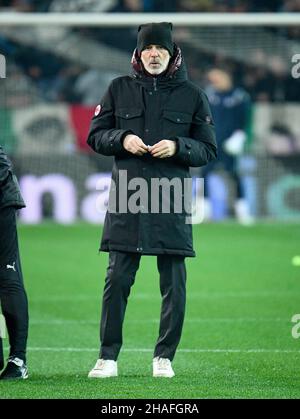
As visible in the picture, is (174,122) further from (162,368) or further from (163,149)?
(162,368)

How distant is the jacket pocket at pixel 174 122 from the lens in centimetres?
853

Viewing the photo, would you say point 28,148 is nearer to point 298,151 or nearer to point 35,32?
point 35,32

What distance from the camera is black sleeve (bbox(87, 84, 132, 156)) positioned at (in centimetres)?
841

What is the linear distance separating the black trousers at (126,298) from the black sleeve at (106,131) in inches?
26.2

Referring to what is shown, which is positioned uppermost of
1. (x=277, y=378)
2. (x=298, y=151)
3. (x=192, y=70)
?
(x=192, y=70)

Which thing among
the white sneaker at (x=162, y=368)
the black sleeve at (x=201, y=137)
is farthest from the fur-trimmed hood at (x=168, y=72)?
the white sneaker at (x=162, y=368)

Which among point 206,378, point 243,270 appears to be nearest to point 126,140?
point 206,378

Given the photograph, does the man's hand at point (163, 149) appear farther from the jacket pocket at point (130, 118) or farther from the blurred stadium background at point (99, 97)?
the blurred stadium background at point (99, 97)

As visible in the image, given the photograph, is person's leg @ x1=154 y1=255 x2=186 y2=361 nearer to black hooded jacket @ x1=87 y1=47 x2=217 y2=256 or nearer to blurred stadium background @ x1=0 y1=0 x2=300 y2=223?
black hooded jacket @ x1=87 y1=47 x2=217 y2=256

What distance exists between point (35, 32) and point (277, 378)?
14784 mm

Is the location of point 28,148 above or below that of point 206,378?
above

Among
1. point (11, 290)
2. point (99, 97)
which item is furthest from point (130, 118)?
point (99, 97)

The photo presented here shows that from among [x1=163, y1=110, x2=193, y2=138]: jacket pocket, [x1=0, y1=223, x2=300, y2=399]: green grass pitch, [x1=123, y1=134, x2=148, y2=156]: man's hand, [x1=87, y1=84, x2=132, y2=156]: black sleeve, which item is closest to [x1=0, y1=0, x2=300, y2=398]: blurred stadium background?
[x1=0, y1=223, x2=300, y2=399]: green grass pitch

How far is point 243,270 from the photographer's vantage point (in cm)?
1556
